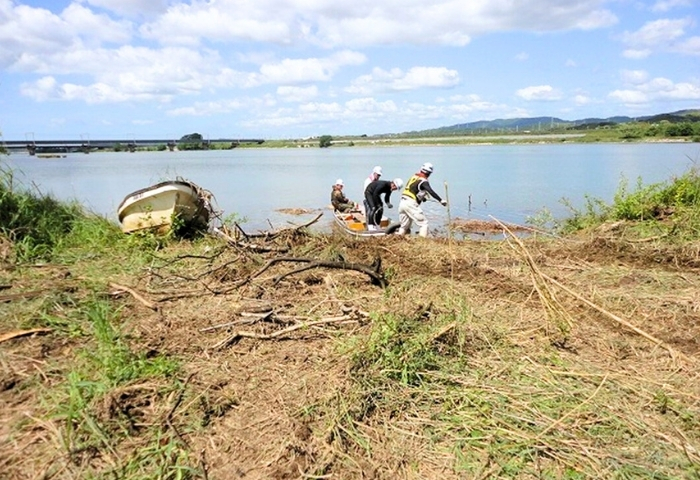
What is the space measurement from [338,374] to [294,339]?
0.72m

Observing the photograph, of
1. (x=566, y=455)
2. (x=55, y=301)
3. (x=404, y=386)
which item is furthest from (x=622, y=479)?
(x=55, y=301)

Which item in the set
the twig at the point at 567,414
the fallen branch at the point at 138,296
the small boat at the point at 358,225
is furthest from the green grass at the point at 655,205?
the fallen branch at the point at 138,296

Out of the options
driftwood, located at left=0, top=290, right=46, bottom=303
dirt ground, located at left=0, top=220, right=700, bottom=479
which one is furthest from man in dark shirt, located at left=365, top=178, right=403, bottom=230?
driftwood, located at left=0, top=290, right=46, bottom=303

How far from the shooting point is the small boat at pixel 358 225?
11.2 metres

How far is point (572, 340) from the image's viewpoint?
406cm

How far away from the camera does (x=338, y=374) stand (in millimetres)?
3283

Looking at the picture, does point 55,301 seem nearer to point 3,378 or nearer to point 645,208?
point 3,378

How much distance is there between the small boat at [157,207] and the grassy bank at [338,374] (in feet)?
6.47

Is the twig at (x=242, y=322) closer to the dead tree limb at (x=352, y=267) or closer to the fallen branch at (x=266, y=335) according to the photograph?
the fallen branch at (x=266, y=335)

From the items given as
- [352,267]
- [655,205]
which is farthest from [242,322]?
[655,205]

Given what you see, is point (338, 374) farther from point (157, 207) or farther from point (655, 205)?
point (655, 205)

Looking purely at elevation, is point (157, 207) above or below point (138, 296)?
above


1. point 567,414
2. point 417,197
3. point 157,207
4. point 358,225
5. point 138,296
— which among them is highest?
point 157,207

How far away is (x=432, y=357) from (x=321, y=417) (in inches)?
37.6
